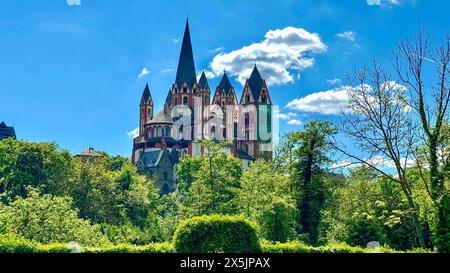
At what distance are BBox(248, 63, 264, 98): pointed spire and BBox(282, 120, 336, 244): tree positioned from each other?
2648 inches

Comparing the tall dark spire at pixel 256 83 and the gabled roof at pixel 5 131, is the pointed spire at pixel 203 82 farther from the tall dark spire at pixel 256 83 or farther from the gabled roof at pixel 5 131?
the gabled roof at pixel 5 131

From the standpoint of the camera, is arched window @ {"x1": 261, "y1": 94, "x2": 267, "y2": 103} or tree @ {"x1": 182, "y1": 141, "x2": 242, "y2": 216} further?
arched window @ {"x1": 261, "y1": 94, "x2": 267, "y2": 103}

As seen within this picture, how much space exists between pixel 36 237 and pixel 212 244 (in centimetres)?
1242

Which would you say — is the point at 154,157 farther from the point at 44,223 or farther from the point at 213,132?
the point at 44,223

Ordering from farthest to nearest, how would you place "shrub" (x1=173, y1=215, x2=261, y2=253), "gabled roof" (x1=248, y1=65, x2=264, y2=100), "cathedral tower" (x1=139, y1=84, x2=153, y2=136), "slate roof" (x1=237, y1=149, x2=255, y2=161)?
"cathedral tower" (x1=139, y1=84, x2=153, y2=136) < "gabled roof" (x1=248, y1=65, x2=264, y2=100) < "slate roof" (x1=237, y1=149, x2=255, y2=161) < "shrub" (x1=173, y1=215, x2=261, y2=253)

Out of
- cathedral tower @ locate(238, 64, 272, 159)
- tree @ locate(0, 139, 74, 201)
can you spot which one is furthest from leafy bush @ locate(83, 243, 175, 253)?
cathedral tower @ locate(238, 64, 272, 159)

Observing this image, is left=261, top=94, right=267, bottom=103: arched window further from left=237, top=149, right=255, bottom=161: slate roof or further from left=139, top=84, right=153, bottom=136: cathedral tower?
left=139, top=84, right=153, bottom=136: cathedral tower

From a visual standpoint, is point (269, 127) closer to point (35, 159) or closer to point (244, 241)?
point (35, 159)

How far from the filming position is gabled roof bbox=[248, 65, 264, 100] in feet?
339

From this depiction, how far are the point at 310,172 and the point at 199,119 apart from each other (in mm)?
66384

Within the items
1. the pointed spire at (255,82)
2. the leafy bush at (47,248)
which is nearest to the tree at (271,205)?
the leafy bush at (47,248)

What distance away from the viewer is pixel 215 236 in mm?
21172

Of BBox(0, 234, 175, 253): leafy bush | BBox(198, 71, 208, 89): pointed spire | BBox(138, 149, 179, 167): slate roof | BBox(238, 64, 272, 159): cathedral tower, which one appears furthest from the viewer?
BBox(198, 71, 208, 89): pointed spire
